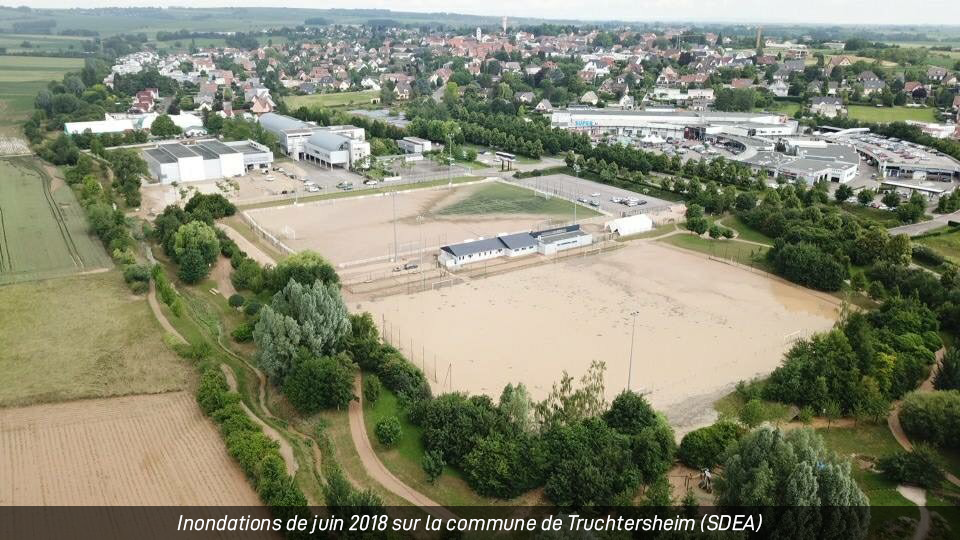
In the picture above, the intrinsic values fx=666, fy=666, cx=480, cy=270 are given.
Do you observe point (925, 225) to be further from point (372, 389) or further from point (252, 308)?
point (252, 308)

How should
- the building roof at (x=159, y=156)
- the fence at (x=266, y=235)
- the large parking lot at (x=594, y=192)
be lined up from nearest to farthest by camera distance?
1. the fence at (x=266, y=235)
2. the large parking lot at (x=594, y=192)
3. the building roof at (x=159, y=156)

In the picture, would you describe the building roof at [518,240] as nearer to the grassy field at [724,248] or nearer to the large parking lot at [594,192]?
the grassy field at [724,248]

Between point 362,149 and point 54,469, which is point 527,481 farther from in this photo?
point 362,149

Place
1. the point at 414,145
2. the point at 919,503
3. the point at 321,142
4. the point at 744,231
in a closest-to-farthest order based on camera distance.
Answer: the point at 919,503 → the point at 744,231 → the point at 321,142 → the point at 414,145

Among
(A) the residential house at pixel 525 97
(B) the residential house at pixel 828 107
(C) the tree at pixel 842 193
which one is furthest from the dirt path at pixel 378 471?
(B) the residential house at pixel 828 107

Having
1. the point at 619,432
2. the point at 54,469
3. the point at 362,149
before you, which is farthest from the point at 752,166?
the point at 54,469

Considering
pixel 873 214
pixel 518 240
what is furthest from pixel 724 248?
pixel 873 214

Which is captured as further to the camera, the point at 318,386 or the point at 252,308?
the point at 252,308
